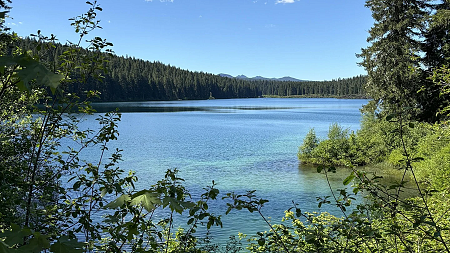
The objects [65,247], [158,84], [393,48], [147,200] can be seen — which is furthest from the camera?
[158,84]

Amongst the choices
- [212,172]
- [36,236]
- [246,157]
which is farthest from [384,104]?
[36,236]

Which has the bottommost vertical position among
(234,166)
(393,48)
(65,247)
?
(234,166)

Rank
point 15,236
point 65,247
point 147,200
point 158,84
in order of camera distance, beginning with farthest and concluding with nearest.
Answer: point 158,84, point 147,200, point 65,247, point 15,236

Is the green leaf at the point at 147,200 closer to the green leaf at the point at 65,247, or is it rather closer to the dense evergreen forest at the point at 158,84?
the green leaf at the point at 65,247

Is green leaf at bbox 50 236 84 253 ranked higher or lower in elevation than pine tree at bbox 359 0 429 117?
lower

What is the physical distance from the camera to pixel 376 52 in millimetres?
24031

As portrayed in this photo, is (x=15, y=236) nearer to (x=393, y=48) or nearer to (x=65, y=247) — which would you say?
(x=65, y=247)

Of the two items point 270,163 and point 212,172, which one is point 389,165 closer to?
point 270,163

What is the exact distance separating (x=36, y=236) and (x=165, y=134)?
38566 millimetres

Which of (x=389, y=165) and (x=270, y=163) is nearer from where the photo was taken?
(x=389, y=165)

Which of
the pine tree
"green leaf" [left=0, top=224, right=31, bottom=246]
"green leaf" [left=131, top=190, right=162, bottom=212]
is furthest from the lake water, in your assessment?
"green leaf" [left=0, top=224, right=31, bottom=246]

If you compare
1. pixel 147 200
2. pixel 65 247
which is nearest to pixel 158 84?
pixel 147 200

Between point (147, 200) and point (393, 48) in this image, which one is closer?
point (147, 200)

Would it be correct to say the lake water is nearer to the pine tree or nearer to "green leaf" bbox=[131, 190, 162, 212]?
the pine tree
